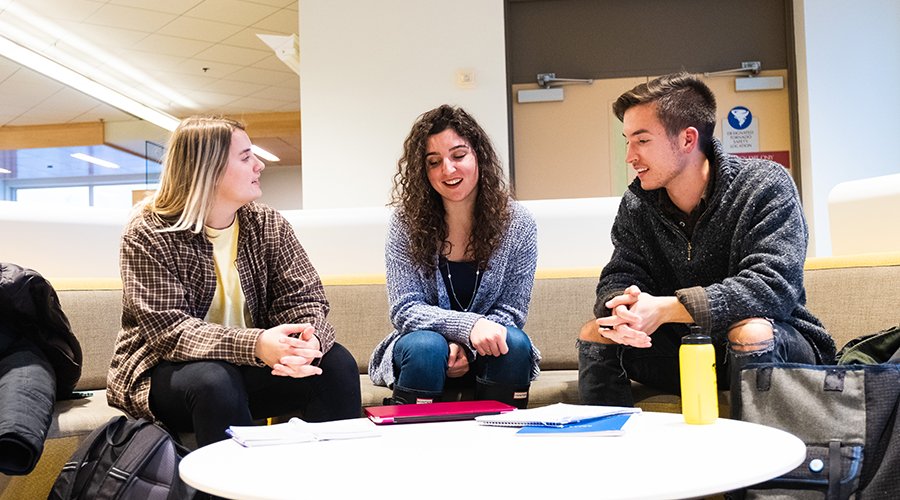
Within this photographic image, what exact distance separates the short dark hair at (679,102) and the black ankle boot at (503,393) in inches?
30.9

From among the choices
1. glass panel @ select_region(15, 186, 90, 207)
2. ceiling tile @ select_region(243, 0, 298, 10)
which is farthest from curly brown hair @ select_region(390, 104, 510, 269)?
glass panel @ select_region(15, 186, 90, 207)

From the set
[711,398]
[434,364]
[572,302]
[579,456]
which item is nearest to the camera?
[579,456]

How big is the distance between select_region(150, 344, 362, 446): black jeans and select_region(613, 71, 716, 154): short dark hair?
3.40 feet

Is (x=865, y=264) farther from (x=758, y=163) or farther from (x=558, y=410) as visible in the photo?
(x=558, y=410)

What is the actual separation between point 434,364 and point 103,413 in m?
0.86

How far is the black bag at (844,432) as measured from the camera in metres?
1.60

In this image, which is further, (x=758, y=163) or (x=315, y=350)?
(x=758, y=163)

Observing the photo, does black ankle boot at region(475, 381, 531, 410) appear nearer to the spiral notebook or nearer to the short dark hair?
the spiral notebook

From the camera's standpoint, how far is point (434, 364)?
2158 millimetres

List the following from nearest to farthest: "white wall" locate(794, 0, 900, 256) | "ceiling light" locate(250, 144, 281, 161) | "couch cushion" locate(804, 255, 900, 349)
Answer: "couch cushion" locate(804, 255, 900, 349), "white wall" locate(794, 0, 900, 256), "ceiling light" locate(250, 144, 281, 161)

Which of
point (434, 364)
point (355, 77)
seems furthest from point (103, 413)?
point (355, 77)

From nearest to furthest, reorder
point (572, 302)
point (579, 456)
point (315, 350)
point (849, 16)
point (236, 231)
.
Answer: point (579, 456), point (315, 350), point (236, 231), point (572, 302), point (849, 16)

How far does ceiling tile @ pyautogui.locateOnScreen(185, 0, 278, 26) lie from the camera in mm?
6359

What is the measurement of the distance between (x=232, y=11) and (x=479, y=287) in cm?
483
